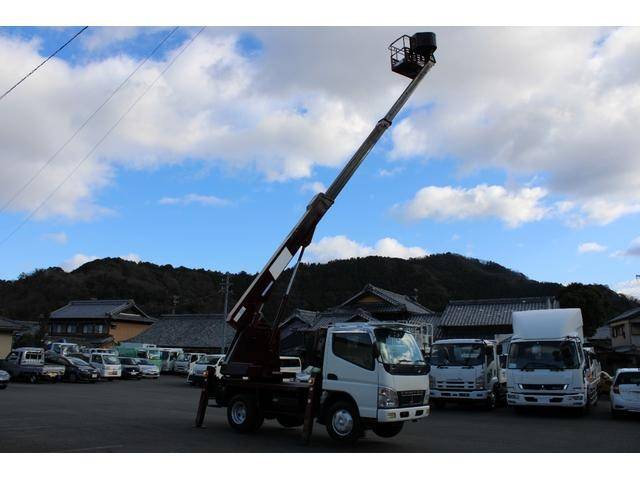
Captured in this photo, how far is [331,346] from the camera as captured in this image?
10.6 m

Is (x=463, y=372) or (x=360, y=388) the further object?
(x=463, y=372)

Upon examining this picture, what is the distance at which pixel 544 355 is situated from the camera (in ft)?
56.3

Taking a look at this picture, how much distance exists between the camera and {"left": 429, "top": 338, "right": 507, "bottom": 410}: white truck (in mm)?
18281

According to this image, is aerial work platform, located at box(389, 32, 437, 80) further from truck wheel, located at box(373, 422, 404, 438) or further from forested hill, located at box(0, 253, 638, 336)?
forested hill, located at box(0, 253, 638, 336)

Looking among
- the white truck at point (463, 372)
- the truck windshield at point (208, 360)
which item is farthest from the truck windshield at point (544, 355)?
the truck windshield at point (208, 360)

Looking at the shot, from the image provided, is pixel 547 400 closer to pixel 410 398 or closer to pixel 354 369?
pixel 410 398

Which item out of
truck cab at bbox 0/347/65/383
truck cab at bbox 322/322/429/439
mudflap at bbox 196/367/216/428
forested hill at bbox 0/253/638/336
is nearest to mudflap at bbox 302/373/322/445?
truck cab at bbox 322/322/429/439

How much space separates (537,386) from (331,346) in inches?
367

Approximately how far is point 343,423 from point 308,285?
65.5m

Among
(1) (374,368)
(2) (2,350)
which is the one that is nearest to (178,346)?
(2) (2,350)

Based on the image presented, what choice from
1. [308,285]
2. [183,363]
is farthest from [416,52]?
[308,285]

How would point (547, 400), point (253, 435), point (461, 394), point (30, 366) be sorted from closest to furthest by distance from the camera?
1. point (253, 435)
2. point (547, 400)
3. point (461, 394)
4. point (30, 366)

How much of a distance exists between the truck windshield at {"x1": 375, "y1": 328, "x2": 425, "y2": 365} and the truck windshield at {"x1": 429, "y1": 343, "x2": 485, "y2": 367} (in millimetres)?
8641

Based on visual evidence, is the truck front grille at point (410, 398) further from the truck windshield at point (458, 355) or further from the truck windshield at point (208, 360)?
the truck windshield at point (208, 360)
